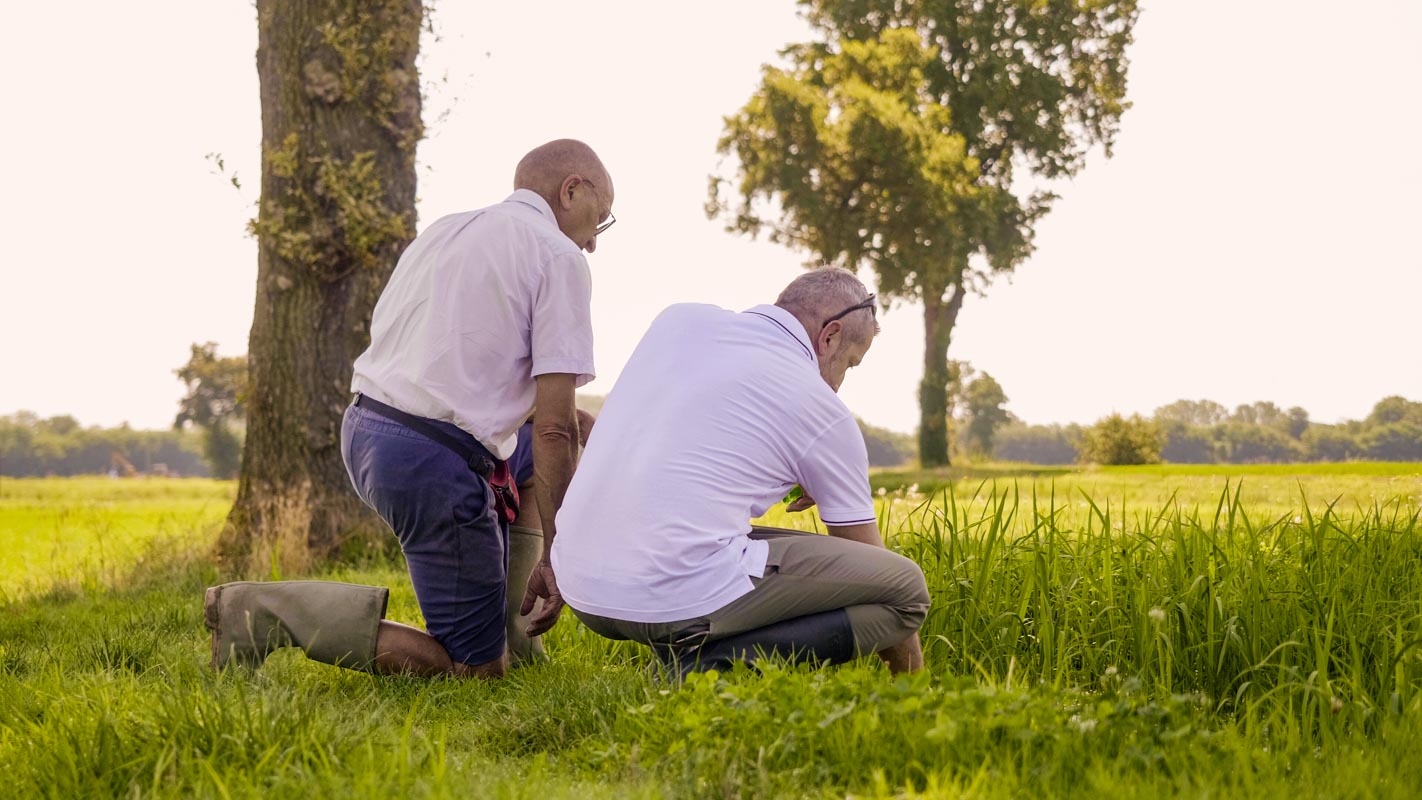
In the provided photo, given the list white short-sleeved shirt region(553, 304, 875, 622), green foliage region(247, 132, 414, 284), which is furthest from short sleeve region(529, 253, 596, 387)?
green foliage region(247, 132, 414, 284)

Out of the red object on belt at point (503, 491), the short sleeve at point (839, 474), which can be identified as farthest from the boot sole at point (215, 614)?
the short sleeve at point (839, 474)

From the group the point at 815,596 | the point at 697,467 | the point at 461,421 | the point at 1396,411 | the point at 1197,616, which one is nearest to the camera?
the point at 697,467

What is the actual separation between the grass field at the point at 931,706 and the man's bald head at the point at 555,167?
1.99 m

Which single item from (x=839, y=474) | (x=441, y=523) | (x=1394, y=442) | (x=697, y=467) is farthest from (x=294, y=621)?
(x=1394, y=442)

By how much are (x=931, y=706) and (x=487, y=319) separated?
2263 mm

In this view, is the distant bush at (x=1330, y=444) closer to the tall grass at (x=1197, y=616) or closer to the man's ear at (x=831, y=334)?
the tall grass at (x=1197, y=616)

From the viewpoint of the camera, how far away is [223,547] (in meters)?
8.46

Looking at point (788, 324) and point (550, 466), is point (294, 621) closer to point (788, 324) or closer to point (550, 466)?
point (550, 466)

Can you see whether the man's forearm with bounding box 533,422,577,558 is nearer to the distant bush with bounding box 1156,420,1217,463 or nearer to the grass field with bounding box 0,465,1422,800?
the grass field with bounding box 0,465,1422,800

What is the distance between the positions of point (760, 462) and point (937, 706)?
0.99 m

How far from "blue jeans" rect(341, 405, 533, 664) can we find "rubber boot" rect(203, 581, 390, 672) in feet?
0.79

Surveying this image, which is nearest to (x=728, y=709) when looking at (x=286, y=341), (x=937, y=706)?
(x=937, y=706)

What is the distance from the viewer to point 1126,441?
31.3 meters

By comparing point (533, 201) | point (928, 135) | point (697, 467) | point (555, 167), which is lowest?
point (697, 467)
